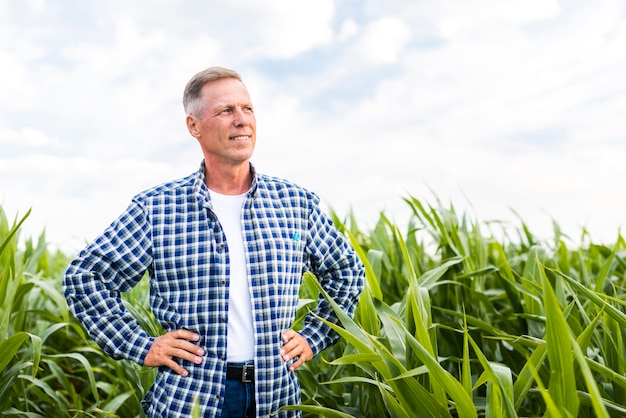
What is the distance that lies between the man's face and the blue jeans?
0.62 meters

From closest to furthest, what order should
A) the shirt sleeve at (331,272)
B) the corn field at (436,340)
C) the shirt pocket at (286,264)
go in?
the corn field at (436,340) → the shirt pocket at (286,264) → the shirt sleeve at (331,272)

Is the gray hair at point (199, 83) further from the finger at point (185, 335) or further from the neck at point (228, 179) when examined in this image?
the finger at point (185, 335)

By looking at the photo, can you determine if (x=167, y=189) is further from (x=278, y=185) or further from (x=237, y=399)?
(x=237, y=399)

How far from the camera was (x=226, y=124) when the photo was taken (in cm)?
182

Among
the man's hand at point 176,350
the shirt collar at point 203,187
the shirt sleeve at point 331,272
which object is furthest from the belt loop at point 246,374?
the shirt collar at point 203,187

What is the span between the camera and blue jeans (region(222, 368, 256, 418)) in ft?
5.62

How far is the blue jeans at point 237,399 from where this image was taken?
1714mm

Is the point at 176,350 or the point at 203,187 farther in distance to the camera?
the point at 203,187

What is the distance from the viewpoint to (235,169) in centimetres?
187

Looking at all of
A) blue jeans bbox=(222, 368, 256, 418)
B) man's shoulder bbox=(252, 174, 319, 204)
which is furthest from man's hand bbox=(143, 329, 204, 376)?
man's shoulder bbox=(252, 174, 319, 204)

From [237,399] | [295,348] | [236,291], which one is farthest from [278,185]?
[237,399]

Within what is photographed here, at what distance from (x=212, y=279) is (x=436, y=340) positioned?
0.80 metres

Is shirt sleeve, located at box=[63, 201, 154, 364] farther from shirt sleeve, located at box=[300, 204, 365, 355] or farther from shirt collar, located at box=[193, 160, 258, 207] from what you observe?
shirt sleeve, located at box=[300, 204, 365, 355]

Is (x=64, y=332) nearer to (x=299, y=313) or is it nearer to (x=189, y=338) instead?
(x=299, y=313)
